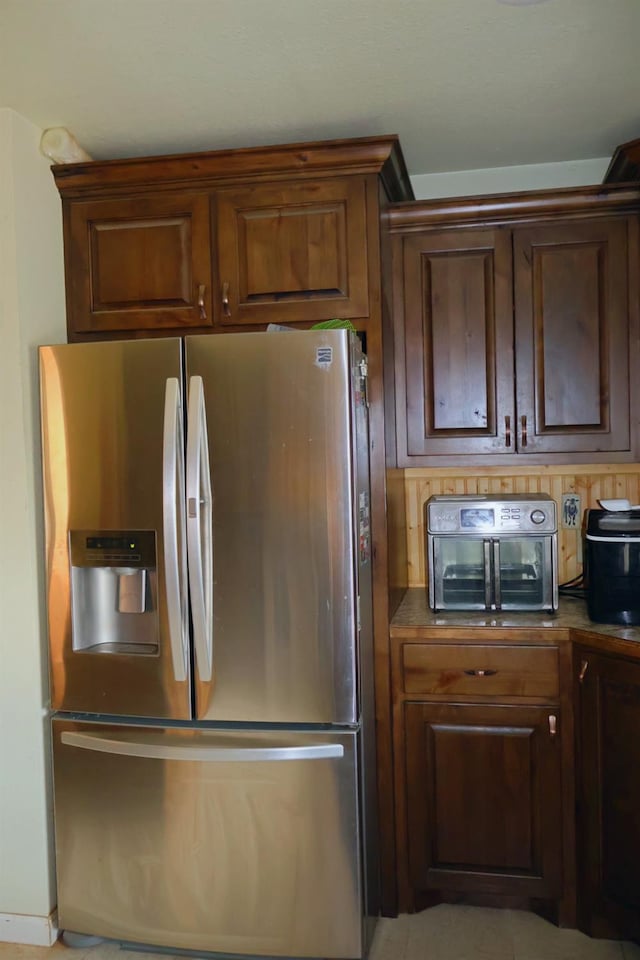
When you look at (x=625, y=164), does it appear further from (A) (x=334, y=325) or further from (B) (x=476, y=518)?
(B) (x=476, y=518)

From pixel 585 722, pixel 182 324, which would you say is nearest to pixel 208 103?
pixel 182 324

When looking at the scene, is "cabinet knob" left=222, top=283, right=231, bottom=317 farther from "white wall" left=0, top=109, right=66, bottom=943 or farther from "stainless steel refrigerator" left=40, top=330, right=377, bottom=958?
"white wall" left=0, top=109, right=66, bottom=943

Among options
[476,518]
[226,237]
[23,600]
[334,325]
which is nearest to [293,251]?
[226,237]

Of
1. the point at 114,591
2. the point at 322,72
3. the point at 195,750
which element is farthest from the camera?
the point at 114,591

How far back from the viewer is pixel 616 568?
218cm

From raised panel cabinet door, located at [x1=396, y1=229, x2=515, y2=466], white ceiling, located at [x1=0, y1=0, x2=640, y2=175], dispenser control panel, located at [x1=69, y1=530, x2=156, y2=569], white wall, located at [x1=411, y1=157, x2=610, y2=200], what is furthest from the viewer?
white wall, located at [x1=411, y1=157, x2=610, y2=200]

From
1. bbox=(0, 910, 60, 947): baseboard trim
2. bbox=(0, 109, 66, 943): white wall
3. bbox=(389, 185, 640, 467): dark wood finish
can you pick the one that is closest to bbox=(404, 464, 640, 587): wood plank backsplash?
bbox=(389, 185, 640, 467): dark wood finish

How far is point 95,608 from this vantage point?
2160 millimetres

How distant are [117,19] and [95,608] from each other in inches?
60.0

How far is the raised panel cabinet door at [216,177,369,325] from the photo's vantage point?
2207 mm

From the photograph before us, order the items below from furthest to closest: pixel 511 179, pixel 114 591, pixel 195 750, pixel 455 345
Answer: pixel 511 179 < pixel 455 345 < pixel 114 591 < pixel 195 750

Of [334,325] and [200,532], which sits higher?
[334,325]

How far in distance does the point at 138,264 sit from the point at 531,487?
1.58 m

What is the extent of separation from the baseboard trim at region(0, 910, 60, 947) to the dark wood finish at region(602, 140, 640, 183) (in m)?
2.90
